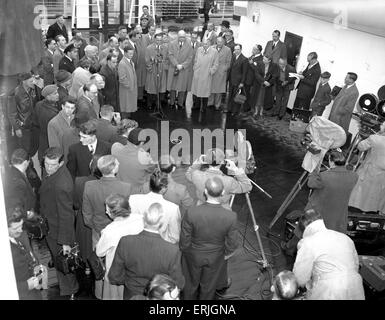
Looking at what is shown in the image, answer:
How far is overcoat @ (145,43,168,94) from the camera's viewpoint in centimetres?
885

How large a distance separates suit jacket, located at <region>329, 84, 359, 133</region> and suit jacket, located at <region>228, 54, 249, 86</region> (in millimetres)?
2214

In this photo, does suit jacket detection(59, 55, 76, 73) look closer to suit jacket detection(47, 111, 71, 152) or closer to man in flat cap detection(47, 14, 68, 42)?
suit jacket detection(47, 111, 71, 152)

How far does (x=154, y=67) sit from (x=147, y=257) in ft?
21.0

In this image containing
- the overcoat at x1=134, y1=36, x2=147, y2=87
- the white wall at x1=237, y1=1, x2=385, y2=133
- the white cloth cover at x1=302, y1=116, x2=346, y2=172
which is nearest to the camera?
the white cloth cover at x1=302, y1=116, x2=346, y2=172

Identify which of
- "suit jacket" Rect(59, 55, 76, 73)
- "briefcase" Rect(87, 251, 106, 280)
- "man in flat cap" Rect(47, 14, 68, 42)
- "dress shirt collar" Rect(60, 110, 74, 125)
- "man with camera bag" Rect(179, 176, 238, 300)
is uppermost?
"man in flat cap" Rect(47, 14, 68, 42)

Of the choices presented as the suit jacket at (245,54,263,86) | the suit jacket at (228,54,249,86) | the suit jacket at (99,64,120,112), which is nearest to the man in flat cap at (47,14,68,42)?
the suit jacket at (99,64,120,112)

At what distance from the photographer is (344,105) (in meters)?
7.45

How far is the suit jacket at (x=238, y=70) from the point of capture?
9109 millimetres

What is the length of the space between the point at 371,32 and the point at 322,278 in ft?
18.0

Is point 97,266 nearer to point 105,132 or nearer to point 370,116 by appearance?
point 105,132

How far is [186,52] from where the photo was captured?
30.0 feet

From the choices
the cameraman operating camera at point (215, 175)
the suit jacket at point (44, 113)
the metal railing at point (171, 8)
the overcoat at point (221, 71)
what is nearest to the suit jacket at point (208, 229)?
the cameraman operating camera at point (215, 175)
